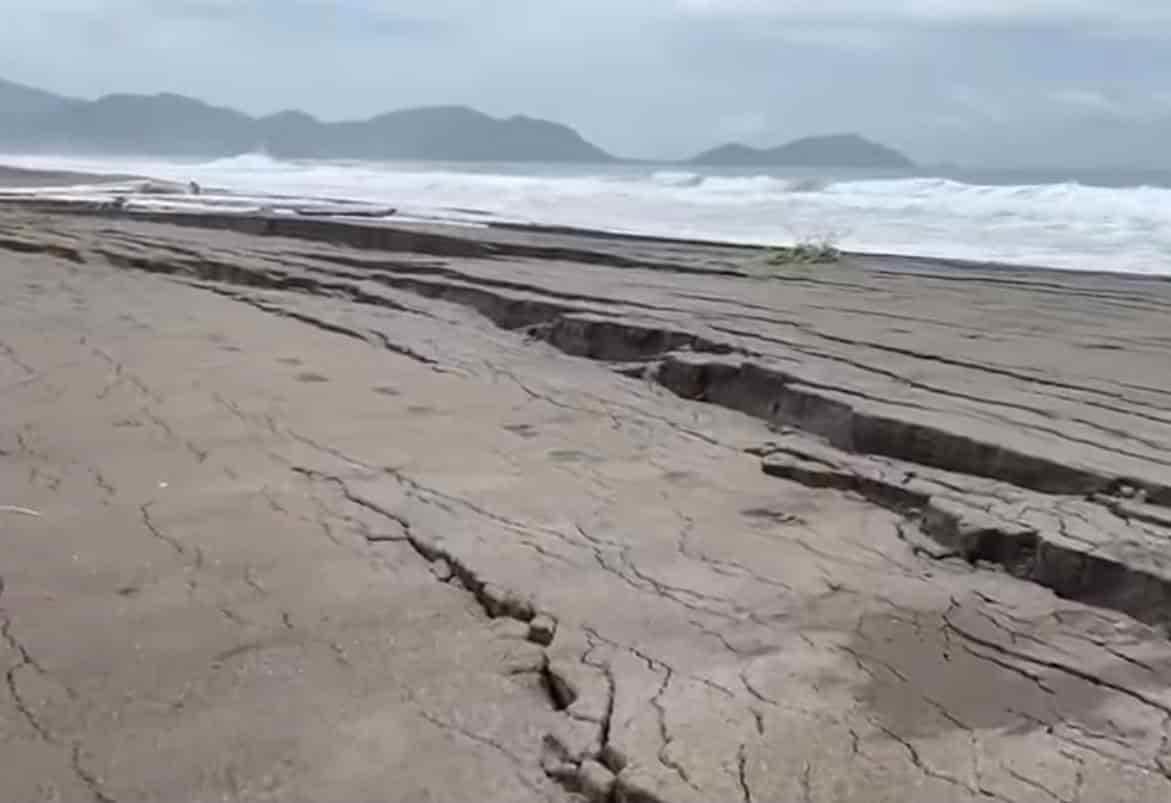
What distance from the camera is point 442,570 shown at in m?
3.80

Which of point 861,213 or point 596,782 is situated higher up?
point 861,213

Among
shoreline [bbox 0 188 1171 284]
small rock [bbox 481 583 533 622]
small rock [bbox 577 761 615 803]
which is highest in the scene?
shoreline [bbox 0 188 1171 284]

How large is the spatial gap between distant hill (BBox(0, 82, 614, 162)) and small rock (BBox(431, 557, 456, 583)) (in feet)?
319

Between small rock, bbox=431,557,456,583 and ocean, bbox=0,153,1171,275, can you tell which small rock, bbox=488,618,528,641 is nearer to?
small rock, bbox=431,557,456,583

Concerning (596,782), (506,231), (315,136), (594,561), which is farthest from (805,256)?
(315,136)

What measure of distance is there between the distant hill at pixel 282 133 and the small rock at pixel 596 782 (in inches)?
3879

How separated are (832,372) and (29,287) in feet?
20.0

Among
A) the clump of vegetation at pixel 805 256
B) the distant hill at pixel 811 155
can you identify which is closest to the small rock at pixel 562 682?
the clump of vegetation at pixel 805 256

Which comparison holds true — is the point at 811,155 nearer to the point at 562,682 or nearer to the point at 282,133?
the point at 282,133

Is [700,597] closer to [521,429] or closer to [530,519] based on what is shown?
[530,519]

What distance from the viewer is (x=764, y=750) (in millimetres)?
2742

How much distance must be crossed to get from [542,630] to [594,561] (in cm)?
57

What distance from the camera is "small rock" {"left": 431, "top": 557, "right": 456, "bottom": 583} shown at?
148 inches

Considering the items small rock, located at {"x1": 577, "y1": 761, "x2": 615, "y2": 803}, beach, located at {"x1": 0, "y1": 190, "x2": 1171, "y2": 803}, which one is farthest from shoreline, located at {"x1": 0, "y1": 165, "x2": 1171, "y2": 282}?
small rock, located at {"x1": 577, "y1": 761, "x2": 615, "y2": 803}
